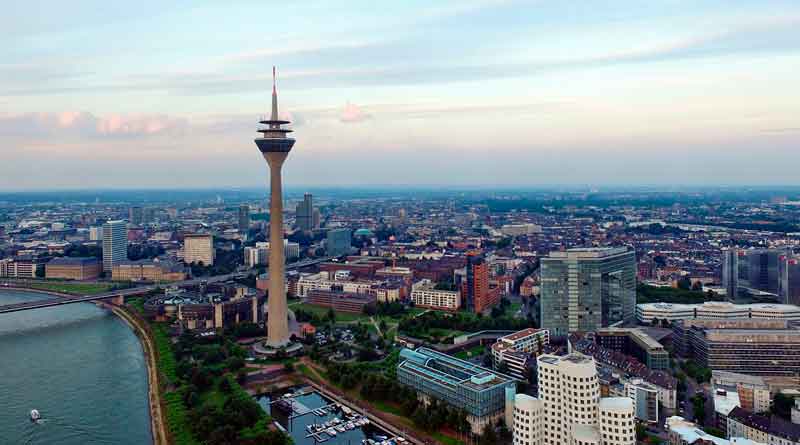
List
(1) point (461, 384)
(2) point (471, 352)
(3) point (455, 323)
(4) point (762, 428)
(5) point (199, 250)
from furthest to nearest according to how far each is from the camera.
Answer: (5) point (199, 250)
(3) point (455, 323)
(2) point (471, 352)
(1) point (461, 384)
(4) point (762, 428)

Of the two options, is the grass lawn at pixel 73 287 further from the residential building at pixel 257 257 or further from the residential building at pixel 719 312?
the residential building at pixel 719 312

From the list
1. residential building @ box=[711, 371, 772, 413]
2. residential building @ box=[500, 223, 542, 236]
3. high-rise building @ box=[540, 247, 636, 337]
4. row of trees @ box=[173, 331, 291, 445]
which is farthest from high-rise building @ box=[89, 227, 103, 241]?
residential building @ box=[711, 371, 772, 413]

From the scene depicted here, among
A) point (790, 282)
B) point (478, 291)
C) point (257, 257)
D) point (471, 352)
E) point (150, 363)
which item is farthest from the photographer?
point (257, 257)

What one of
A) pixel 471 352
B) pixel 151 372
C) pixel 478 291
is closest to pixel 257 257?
pixel 478 291

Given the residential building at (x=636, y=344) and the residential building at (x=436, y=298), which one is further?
the residential building at (x=436, y=298)

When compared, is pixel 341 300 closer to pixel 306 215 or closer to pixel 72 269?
pixel 72 269

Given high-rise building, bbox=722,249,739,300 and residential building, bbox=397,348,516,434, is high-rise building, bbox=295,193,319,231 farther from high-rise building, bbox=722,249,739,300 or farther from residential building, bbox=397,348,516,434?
residential building, bbox=397,348,516,434

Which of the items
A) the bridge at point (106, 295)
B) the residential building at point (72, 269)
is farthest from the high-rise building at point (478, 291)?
the residential building at point (72, 269)
